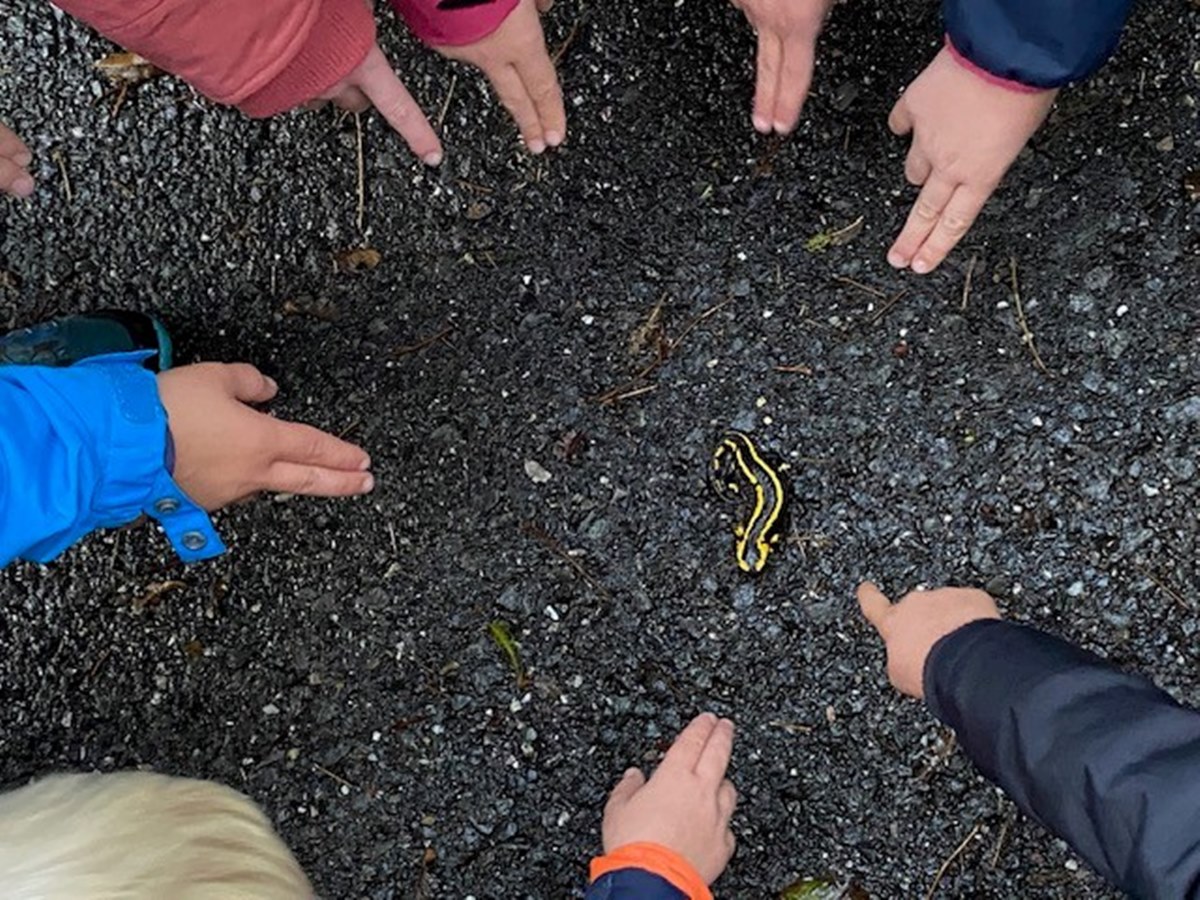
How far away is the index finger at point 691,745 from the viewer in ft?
7.74

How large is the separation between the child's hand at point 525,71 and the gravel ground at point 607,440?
0.53 feet

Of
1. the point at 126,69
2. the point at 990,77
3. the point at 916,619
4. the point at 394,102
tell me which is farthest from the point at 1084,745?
the point at 126,69

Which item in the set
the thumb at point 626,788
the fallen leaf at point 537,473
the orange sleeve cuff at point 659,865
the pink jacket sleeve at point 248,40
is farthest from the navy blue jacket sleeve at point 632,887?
the pink jacket sleeve at point 248,40

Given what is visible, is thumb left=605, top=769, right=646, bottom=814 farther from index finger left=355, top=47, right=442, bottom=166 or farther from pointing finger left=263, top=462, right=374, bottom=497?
index finger left=355, top=47, right=442, bottom=166

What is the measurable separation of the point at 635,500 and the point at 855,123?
31.7 inches

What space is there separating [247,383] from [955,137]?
50.4 inches

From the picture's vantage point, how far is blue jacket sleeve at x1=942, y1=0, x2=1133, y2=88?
6.15 feet

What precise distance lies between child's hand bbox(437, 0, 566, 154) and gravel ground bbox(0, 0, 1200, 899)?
160 millimetres

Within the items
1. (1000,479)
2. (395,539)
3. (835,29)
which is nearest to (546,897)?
(395,539)

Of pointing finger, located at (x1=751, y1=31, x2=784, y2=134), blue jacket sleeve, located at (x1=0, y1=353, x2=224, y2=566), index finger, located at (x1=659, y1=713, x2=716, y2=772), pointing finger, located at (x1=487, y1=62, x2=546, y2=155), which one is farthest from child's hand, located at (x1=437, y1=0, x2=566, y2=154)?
index finger, located at (x1=659, y1=713, x2=716, y2=772)

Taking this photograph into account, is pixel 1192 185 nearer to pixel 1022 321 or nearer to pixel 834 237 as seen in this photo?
pixel 1022 321

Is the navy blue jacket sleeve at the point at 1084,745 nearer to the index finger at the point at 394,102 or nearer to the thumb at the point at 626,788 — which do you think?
the thumb at the point at 626,788

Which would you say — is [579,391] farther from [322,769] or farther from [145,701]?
[145,701]

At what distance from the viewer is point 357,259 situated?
2537 millimetres
